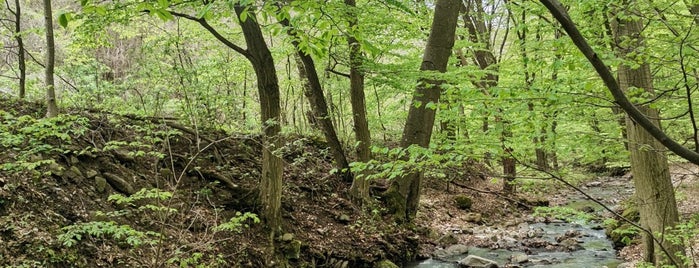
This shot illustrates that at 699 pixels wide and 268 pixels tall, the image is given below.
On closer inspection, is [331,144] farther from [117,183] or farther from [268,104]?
[117,183]

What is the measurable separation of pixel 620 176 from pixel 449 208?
15.3 m

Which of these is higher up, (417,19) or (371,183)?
(417,19)

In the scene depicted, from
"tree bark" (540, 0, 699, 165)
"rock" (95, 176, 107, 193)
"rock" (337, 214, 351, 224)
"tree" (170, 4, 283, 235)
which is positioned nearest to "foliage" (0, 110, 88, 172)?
"rock" (95, 176, 107, 193)

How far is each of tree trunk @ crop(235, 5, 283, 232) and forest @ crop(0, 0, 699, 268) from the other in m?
0.03

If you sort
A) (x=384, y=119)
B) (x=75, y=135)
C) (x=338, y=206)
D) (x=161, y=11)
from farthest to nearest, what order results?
1. (x=384, y=119)
2. (x=338, y=206)
3. (x=75, y=135)
4. (x=161, y=11)

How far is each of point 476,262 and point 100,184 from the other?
6213mm

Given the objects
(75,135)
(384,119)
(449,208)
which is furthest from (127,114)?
(449,208)

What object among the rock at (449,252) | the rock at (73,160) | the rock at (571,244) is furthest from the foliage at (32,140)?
the rock at (571,244)

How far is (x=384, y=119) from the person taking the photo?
12.8 m

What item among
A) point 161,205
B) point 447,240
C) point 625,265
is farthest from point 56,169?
point 625,265

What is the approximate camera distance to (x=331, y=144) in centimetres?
926

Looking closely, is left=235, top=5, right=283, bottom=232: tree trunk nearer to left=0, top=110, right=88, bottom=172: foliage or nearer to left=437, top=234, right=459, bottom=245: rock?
left=0, top=110, right=88, bottom=172: foliage

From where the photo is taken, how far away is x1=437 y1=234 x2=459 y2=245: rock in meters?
9.16

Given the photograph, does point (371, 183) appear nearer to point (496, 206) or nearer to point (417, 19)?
point (417, 19)
